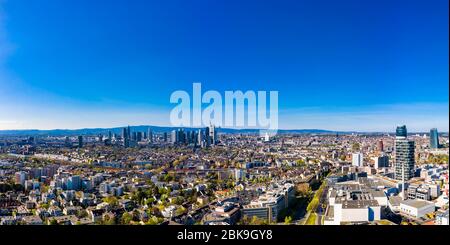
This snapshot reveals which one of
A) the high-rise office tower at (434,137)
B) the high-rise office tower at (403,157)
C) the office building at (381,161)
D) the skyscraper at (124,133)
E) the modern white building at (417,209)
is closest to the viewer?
the high-rise office tower at (434,137)

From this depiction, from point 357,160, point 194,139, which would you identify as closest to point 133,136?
point 194,139

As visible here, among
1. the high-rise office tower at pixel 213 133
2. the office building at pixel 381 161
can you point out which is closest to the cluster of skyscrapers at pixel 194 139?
the high-rise office tower at pixel 213 133

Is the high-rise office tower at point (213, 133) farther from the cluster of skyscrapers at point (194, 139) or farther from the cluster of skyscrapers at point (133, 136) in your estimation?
the cluster of skyscrapers at point (133, 136)

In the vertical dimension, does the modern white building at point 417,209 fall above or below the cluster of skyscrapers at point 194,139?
below

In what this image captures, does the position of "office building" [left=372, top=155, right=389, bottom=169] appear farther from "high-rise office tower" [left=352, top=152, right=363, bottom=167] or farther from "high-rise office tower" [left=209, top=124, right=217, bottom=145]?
"high-rise office tower" [left=209, top=124, right=217, bottom=145]

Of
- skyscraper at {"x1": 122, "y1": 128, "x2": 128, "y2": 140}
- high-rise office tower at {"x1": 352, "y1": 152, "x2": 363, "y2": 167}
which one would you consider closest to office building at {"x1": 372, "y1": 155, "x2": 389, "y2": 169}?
high-rise office tower at {"x1": 352, "y1": 152, "x2": 363, "y2": 167}
